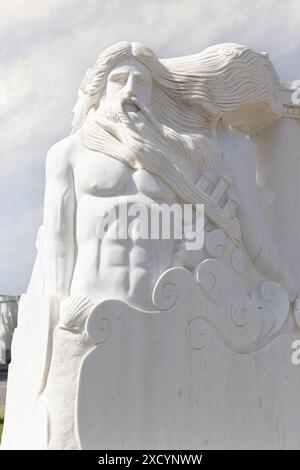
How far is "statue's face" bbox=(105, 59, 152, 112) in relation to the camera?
492 cm

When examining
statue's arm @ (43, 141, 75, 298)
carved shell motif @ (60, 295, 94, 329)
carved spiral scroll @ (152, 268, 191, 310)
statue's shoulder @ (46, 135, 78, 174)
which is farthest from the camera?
statue's shoulder @ (46, 135, 78, 174)

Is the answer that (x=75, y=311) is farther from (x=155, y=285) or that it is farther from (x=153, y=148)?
(x=153, y=148)

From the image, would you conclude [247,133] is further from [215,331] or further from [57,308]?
[57,308]

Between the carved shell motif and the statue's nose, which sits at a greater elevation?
the statue's nose

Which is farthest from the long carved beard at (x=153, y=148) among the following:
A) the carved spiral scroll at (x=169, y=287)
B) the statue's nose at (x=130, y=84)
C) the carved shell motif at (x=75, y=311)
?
the carved shell motif at (x=75, y=311)

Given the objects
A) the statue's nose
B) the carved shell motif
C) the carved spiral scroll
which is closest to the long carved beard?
the statue's nose

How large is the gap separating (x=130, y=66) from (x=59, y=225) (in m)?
1.14

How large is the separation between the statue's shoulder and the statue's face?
0.36 m

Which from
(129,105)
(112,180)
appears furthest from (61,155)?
(129,105)

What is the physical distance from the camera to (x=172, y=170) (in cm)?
483

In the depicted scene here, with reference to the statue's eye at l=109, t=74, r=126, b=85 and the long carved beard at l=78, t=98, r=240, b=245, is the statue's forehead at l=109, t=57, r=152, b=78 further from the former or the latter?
the long carved beard at l=78, t=98, r=240, b=245

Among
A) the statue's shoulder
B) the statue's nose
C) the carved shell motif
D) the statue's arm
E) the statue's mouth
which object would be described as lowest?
the carved shell motif

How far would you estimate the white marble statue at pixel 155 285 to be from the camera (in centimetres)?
445

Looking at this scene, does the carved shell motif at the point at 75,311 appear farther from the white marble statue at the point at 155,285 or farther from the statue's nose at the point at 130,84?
the statue's nose at the point at 130,84
